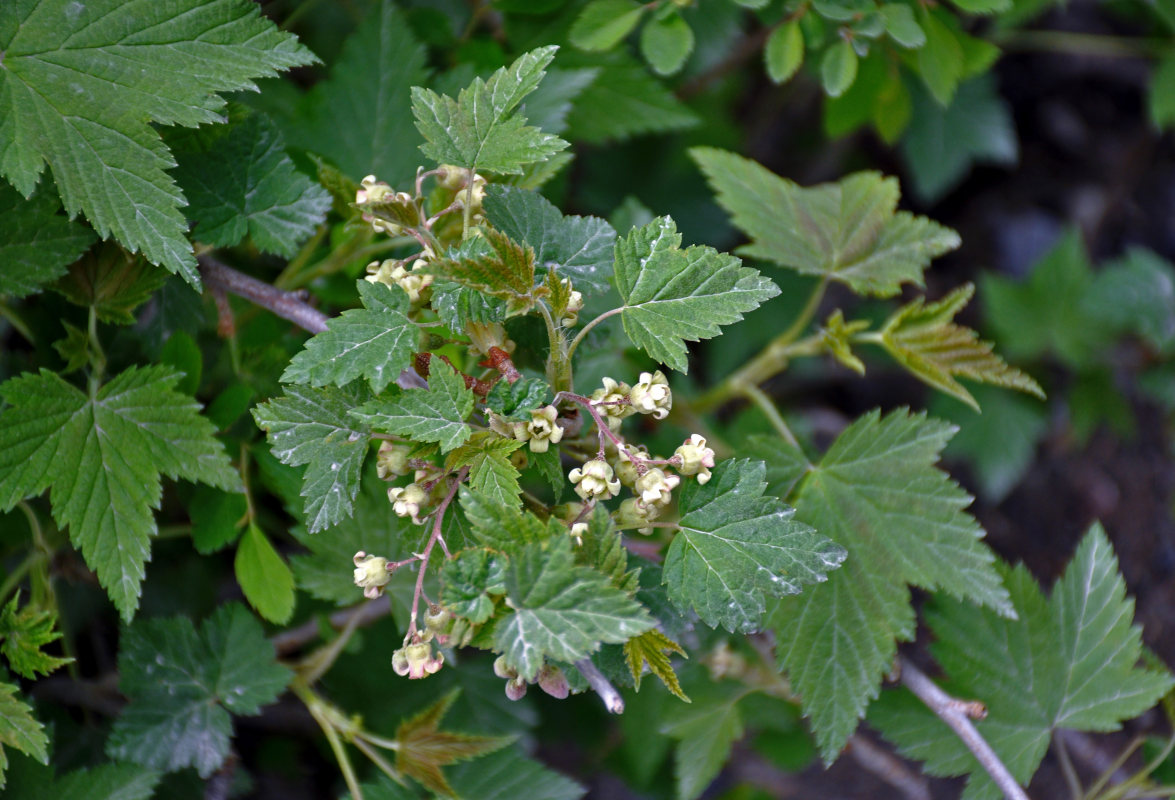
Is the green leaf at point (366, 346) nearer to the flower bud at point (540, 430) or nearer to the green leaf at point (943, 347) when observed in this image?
the flower bud at point (540, 430)

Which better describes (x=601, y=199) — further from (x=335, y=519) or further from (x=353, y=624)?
(x=335, y=519)

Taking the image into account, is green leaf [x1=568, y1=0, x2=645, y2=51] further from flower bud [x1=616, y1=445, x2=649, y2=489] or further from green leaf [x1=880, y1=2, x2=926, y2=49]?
flower bud [x1=616, y1=445, x2=649, y2=489]

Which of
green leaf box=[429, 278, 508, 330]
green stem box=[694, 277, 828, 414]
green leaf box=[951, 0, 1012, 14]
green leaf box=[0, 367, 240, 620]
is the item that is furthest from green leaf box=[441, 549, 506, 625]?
green leaf box=[951, 0, 1012, 14]

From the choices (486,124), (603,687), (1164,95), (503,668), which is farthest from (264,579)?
(1164,95)

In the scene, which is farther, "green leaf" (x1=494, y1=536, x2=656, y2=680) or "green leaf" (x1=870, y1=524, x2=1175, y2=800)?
"green leaf" (x1=870, y1=524, x2=1175, y2=800)

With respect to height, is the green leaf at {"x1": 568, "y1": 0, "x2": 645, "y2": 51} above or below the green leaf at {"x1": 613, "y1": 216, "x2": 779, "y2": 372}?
above

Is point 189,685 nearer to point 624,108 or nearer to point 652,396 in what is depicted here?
point 652,396

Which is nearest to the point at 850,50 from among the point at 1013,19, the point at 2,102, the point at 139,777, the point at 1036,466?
the point at 1013,19
